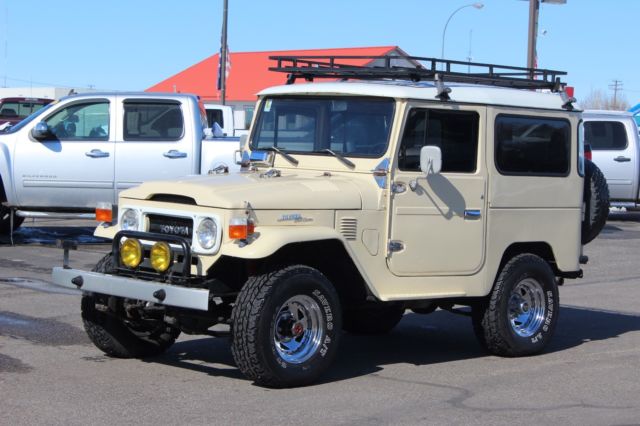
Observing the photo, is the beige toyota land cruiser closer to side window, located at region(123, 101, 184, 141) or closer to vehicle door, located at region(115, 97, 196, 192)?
vehicle door, located at region(115, 97, 196, 192)

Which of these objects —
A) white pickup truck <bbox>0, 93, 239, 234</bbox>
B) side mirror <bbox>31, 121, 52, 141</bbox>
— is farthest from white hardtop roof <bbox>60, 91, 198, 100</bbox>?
side mirror <bbox>31, 121, 52, 141</bbox>

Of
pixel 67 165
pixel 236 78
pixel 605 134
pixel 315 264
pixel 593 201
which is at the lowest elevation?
pixel 315 264

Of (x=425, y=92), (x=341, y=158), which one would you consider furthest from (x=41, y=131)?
(x=425, y=92)

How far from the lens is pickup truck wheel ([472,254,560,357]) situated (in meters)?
8.18

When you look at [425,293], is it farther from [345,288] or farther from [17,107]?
[17,107]

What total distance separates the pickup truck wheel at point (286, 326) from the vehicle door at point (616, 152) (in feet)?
47.3

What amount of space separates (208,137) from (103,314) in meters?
7.63

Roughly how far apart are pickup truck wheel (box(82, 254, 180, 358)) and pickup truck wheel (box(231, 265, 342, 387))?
989 mm

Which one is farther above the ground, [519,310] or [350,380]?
[519,310]

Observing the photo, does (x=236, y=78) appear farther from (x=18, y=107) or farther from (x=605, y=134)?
(x=605, y=134)

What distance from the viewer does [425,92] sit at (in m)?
7.82

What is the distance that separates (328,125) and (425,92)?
0.77m

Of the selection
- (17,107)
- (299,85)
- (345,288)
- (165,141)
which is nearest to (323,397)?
→ (345,288)

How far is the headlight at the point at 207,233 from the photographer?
6754 mm
